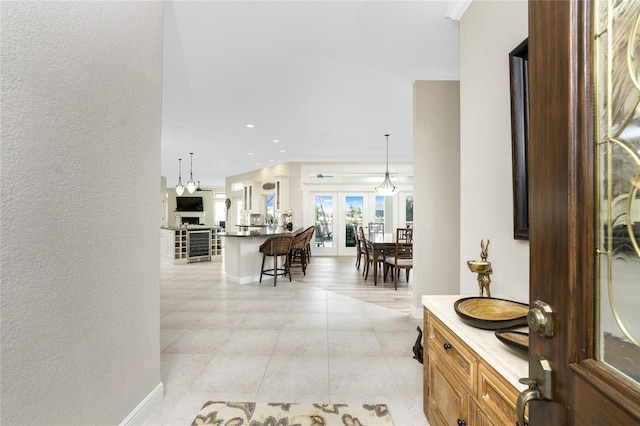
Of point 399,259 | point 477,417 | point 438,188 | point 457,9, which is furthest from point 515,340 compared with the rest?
point 399,259

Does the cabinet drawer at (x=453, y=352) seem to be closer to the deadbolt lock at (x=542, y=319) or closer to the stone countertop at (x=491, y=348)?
the stone countertop at (x=491, y=348)

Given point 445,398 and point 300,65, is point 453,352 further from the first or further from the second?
point 300,65

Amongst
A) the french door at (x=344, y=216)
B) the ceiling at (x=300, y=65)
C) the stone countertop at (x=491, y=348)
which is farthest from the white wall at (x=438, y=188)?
the french door at (x=344, y=216)

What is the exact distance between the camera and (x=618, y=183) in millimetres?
489

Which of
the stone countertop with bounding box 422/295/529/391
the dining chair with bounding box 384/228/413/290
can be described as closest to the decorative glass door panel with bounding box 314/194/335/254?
the dining chair with bounding box 384/228/413/290

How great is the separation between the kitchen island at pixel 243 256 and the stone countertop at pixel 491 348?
420 cm

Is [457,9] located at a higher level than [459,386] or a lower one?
higher

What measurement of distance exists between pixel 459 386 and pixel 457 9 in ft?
8.43

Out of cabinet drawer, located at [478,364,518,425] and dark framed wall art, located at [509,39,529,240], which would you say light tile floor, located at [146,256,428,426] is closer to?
cabinet drawer, located at [478,364,518,425]

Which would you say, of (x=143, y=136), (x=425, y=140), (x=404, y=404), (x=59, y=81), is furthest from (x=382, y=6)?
(x=404, y=404)

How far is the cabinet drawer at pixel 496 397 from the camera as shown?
92cm

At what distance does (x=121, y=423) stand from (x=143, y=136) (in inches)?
63.3

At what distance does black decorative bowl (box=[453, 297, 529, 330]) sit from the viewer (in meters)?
1.17

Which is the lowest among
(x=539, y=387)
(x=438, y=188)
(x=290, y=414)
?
(x=290, y=414)
